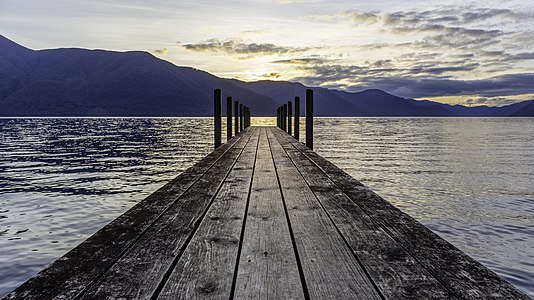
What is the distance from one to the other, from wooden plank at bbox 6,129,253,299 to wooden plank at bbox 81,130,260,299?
2.7 inches

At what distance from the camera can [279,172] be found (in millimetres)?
6586

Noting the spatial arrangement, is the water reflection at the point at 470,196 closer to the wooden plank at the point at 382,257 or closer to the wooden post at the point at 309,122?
the wooden post at the point at 309,122

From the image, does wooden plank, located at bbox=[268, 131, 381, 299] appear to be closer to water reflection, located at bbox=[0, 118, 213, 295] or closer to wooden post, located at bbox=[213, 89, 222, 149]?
water reflection, located at bbox=[0, 118, 213, 295]

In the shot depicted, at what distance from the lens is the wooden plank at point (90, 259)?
2.18 metres

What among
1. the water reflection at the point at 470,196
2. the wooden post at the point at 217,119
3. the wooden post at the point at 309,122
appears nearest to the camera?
the water reflection at the point at 470,196

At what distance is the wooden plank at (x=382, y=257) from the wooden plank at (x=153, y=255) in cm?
121

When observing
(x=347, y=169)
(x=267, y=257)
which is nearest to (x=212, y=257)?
(x=267, y=257)

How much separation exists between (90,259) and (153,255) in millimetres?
386

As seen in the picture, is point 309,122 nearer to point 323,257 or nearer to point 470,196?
point 470,196

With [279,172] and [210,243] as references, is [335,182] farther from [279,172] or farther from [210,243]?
[210,243]

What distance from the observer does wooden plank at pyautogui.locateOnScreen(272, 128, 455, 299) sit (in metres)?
2.21

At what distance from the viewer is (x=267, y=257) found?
107 inches

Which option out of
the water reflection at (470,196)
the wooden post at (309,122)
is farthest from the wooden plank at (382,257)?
the wooden post at (309,122)

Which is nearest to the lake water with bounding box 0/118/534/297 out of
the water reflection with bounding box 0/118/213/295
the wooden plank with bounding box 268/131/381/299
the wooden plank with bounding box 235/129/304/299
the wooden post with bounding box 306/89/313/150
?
the water reflection with bounding box 0/118/213/295
